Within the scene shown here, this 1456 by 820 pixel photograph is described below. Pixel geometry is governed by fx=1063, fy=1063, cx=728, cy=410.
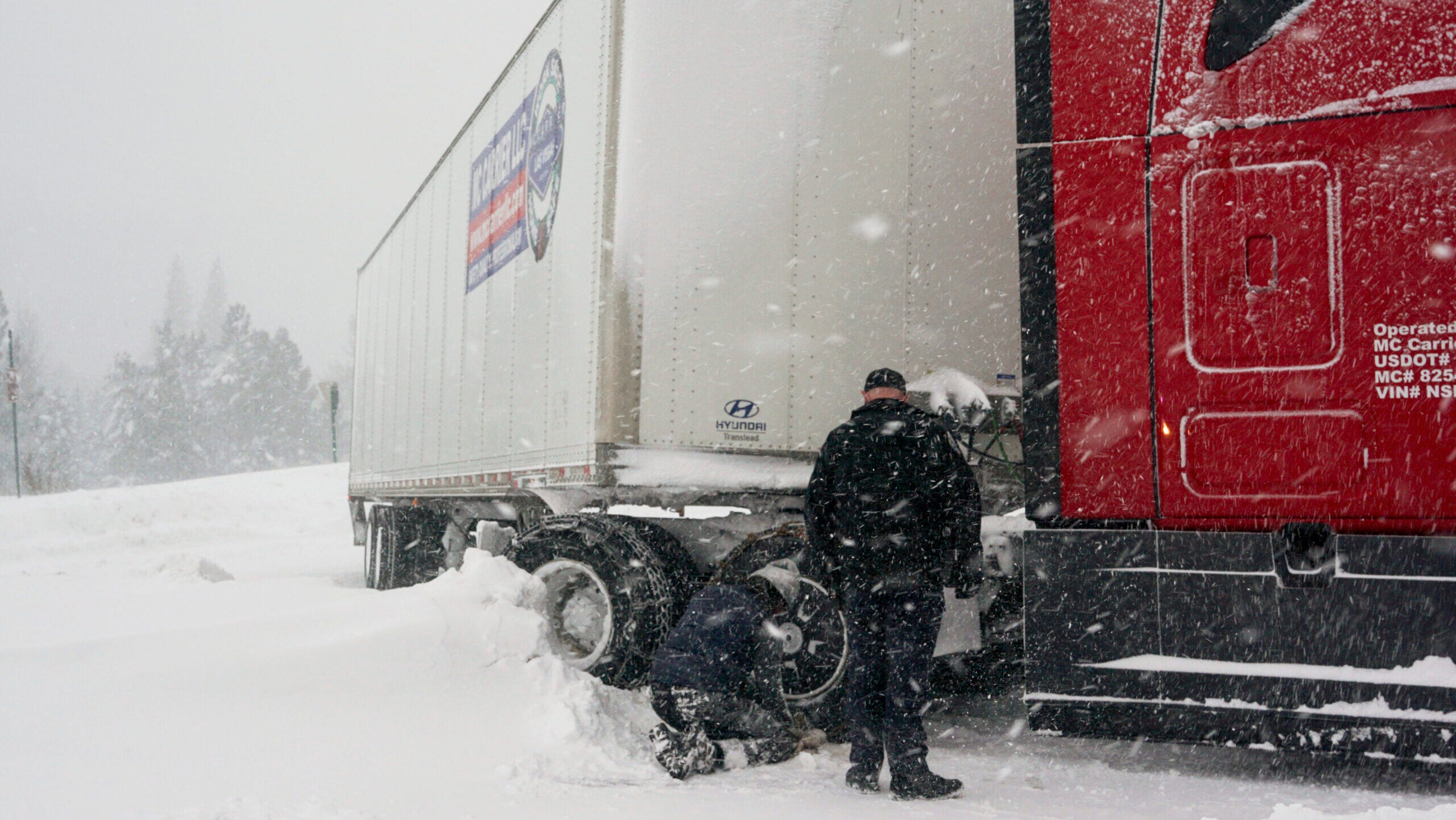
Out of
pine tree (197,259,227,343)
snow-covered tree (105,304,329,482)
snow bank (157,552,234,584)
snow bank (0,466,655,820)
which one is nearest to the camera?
snow bank (0,466,655,820)

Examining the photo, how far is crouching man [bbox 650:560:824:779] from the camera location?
4.53 m

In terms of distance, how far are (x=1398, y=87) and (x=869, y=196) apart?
2.44 metres

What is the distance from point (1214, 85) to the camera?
412cm

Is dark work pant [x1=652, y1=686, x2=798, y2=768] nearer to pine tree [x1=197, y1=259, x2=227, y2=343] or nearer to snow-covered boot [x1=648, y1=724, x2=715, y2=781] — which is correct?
snow-covered boot [x1=648, y1=724, x2=715, y2=781]

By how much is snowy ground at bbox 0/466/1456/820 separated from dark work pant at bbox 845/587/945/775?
0.24 meters

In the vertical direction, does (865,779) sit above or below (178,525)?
above

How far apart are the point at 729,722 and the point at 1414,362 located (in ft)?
9.86

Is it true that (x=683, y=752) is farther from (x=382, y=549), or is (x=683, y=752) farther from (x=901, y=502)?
(x=382, y=549)

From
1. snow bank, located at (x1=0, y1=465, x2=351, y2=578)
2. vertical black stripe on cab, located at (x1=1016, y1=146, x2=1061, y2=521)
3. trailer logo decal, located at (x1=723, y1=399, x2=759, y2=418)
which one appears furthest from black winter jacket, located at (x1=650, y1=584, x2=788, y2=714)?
snow bank, located at (x1=0, y1=465, x2=351, y2=578)

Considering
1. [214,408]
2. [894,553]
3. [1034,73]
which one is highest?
[214,408]

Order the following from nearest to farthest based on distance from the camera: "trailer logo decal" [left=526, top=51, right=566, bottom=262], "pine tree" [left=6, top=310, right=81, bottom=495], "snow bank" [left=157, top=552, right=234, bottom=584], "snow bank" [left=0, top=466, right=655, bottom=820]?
"snow bank" [left=0, top=466, right=655, bottom=820], "trailer logo decal" [left=526, top=51, right=566, bottom=262], "snow bank" [left=157, top=552, right=234, bottom=584], "pine tree" [left=6, top=310, right=81, bottom=495]

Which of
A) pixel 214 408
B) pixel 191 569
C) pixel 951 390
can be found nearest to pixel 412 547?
pixel 191 569

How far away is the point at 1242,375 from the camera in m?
3.99

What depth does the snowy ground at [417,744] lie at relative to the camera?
3.89 meters
